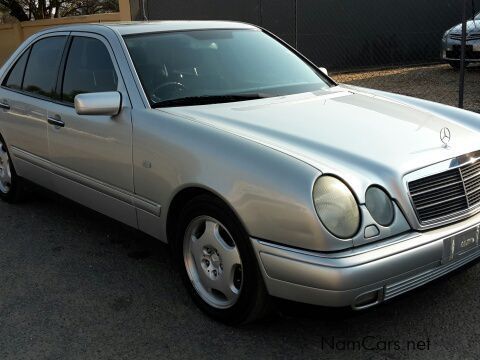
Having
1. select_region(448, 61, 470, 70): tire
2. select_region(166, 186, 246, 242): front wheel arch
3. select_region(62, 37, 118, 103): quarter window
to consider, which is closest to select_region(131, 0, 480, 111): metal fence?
select_region(448, 61, 470, 70): tire

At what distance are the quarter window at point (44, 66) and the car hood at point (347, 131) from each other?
155 cm

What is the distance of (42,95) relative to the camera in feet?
15.2

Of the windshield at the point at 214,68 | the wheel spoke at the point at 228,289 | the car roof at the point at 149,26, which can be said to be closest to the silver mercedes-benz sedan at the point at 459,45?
the windshield at the point at 214,68

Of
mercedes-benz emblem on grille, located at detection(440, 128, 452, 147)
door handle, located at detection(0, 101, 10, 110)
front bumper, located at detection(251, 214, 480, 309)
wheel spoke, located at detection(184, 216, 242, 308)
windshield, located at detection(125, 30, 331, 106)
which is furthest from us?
door handle, located at detection(0, 101, 10, 110)

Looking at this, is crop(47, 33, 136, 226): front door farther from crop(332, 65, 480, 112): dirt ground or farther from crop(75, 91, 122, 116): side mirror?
crop(332, 65, 480, 112): dirt ground

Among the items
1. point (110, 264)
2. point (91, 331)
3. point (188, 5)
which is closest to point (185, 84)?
point (110, 264)

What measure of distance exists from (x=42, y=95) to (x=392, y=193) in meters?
3.06

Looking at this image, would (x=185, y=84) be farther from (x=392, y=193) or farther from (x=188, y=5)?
(x=188, y=5)

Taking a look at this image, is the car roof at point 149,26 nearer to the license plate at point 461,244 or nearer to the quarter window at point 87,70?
the quarter window at point 87,70

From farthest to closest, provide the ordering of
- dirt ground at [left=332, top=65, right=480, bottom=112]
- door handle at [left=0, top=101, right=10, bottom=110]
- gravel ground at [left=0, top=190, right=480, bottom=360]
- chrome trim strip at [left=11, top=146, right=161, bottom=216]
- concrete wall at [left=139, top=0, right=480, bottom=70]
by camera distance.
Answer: concrete wall at [left=139, top=0, right=480, bottom=70]
dirt ground at [left=332, top=65, right=480, bottom=112]
door handle at [left=0, top=101, right=10, bottom=110]
chrome trim strip at [left=11, top=146, right=161, bottom=216]
gravel ground at [left=0, top=190, right=480, bottom=360]

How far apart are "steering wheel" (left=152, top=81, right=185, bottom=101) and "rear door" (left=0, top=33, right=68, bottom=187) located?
1.14m

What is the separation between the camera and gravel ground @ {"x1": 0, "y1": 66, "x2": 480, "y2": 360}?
9.60ft

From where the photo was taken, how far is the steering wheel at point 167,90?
3680 mm

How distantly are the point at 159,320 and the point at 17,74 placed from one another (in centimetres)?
295
